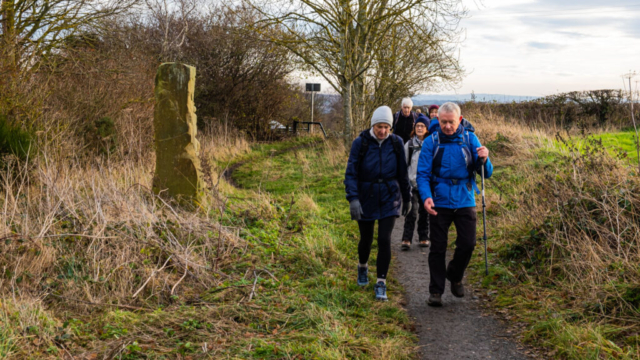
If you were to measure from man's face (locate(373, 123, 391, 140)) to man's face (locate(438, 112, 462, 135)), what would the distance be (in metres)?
0.56

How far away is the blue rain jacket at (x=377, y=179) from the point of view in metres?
5.57

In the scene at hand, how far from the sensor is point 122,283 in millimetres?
5301

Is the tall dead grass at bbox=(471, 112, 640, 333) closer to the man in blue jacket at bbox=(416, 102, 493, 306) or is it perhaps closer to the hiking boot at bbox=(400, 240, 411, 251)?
the man in blue jacket at bbox=(416, 102, 493, 306)

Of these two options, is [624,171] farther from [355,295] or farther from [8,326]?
[8,326]

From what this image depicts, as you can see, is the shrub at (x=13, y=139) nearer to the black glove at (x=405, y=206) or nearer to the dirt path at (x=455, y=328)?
the black glove at (x=405, y=206)

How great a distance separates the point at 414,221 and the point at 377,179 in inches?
93.4

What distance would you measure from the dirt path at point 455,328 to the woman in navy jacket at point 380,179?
0.51 m

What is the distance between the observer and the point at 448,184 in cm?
539

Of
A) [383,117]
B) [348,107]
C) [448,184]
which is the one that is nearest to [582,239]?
[448,184]

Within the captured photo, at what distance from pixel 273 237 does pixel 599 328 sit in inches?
169

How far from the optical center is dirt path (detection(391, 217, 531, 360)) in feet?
14.7

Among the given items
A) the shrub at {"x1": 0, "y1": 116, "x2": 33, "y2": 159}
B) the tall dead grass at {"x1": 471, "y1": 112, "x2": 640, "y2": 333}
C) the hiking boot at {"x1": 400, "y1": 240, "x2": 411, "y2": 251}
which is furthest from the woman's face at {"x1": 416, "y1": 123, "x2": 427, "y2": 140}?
the shrub at {"x1": 0, "y1": 116, "x2": 33, "y2": 159}

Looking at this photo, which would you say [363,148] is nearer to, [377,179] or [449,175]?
[377,179]

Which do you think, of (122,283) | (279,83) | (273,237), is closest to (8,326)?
(122,283)
